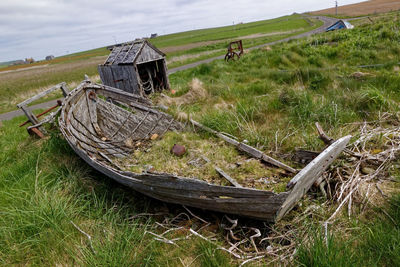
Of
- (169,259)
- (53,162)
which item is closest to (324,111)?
(169,259)

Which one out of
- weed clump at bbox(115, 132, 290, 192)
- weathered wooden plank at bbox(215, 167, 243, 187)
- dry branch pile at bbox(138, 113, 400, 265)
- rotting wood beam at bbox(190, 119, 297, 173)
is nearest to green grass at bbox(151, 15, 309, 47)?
rotting wood beam at bbox(190, 119, 297, 173)

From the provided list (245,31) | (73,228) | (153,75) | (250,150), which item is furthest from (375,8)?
(73,228)

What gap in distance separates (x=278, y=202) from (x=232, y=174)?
1.47 metres

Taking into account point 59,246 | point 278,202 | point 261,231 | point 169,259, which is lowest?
point 261,231

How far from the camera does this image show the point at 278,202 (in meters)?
2.49

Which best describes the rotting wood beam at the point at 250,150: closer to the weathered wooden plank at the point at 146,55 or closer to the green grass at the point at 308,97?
the green grass at the point at 308,97

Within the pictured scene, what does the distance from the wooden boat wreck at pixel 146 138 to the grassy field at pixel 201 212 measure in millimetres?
363

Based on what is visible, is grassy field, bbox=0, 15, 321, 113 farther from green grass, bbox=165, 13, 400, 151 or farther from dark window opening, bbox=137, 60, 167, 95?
green grass, bbox=165, 13, 400, 151

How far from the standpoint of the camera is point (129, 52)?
936cm

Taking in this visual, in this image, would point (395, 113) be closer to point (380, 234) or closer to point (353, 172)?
point (353, 172)

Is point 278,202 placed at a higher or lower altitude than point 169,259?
higher

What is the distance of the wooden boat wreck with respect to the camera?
106 inches

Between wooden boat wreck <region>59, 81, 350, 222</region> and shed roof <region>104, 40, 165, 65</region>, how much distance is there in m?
2.61

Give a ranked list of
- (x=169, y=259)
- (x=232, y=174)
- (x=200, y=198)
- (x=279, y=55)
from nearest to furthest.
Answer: (x=169, y=259) < (x=200, y=198) < (x=232, y=174) < (x=279, y=55)
